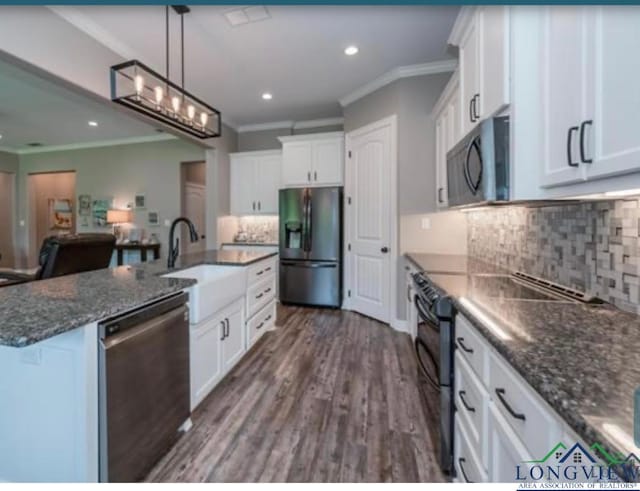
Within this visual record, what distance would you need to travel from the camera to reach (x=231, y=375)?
2.45 metres

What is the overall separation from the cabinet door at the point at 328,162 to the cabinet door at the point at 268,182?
2.66ft

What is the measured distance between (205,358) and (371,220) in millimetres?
2513

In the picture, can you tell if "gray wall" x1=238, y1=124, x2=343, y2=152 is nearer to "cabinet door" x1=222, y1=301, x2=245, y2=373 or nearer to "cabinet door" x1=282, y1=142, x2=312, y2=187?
"cabinet door" x1=282, y1=142, x2=312, y2=187

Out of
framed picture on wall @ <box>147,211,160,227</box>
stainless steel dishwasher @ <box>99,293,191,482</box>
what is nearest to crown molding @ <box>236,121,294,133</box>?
framed picture on wall @ <box>147,211,160,227</box>

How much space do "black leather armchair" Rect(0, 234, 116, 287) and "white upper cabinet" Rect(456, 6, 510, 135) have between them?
12.0ft

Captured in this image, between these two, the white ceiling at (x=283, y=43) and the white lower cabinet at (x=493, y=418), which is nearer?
the white lower cabinet at (x=493, y=418)

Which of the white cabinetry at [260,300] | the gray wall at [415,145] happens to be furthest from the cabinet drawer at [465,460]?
the gray wall at [415,145]

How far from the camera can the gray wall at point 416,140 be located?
11.1ft

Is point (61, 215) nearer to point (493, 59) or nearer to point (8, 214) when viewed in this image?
point (8, 214)

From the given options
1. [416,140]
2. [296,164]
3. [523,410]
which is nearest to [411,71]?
[416,140]

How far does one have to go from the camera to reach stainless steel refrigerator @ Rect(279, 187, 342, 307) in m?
4.27

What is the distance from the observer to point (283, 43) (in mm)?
2908
